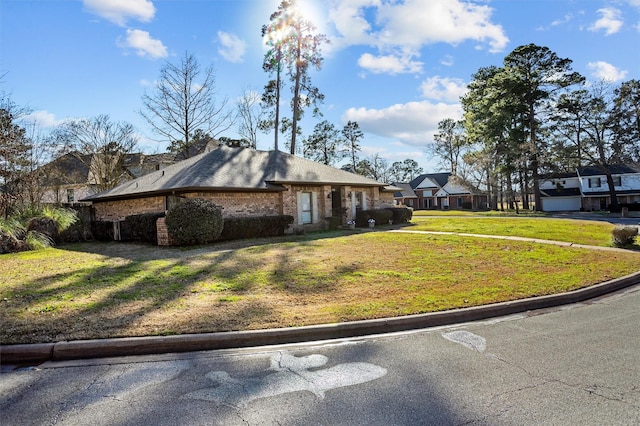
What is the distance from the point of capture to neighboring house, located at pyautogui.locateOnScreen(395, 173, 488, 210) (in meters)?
53.6

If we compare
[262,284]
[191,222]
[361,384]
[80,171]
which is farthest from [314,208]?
[80,171]

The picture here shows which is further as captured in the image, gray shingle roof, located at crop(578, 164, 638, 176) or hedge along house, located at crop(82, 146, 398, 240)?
gray shingle roof, located at crop(578, 164, 638, 176)

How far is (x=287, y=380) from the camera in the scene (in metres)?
3.29

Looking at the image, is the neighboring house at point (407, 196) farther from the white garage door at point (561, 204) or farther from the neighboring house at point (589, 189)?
the white garage door at point (561, 204)

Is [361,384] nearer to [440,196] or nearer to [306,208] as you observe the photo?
[306,208]

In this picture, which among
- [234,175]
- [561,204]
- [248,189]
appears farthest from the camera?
[561,204]

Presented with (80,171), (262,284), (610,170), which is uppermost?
(80,171)

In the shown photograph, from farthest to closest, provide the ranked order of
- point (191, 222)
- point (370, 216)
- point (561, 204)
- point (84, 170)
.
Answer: point (561, 204) → point (84, 170) → point (370, 216) → point (191, 222)

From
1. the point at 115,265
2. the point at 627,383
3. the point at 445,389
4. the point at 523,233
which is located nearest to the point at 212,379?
the point at 445,389

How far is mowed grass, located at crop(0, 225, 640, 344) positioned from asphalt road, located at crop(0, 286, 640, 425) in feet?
2.29

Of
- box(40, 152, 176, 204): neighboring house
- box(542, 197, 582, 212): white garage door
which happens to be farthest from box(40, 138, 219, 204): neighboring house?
box(542, 197, 582, 212): white garage door

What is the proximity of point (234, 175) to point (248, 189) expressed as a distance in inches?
58.5

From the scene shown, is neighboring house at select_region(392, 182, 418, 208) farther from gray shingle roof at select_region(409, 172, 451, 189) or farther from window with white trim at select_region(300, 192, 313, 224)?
window with white trim at select_region(300, 192, 313, 224)

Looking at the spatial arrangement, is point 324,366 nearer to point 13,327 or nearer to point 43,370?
point 43,370
